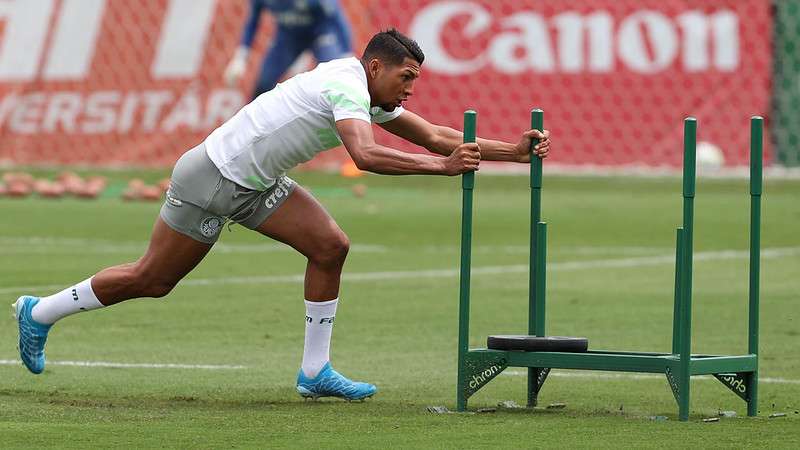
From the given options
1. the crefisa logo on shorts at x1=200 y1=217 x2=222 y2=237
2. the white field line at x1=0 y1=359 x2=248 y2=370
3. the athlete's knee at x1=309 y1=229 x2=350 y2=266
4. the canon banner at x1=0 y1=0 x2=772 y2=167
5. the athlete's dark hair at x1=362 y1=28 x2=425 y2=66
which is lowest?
the white field line at x1=0 y1=359 x2=248 y2=370

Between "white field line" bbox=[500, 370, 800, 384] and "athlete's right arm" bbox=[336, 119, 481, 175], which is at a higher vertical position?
"athlete's right arm" bbox=[336, 119, 481, 175]

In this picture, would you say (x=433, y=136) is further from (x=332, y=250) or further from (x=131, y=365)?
(x=131, y=365)

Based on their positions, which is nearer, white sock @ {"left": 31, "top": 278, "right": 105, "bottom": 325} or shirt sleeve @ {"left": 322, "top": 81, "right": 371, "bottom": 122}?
shirt sleeve @ {"left": 322, "top": 81, "right": 371, "bottom": 122}

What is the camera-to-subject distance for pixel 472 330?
37.4 feet

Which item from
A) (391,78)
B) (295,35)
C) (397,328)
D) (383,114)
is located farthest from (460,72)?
(391,78)

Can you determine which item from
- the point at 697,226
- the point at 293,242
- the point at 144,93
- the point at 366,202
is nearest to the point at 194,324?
the point at 293,242

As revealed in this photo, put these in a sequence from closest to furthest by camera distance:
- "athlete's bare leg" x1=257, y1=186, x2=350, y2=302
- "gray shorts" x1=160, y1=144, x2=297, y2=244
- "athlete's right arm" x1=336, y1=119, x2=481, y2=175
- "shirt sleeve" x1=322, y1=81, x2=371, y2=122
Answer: "athlete's right arm" x1=336, y1=119, x2=481, y2=175 → "shirt sleeve" x1=322, y1=81, x2=371, y2=122 → "gray shorts" x1=160, y1=144, x2=297, y2=244 → "athlete's bare leg" x1=257, y1=186, x2=350, y2=302

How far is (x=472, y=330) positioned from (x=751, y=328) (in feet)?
11.2

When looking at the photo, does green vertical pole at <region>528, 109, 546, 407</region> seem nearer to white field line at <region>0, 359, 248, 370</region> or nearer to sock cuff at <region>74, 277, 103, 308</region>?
white field line at <region>0, 359, 248, 370</region>

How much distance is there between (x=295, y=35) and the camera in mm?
23203

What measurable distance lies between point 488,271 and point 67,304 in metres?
6.56

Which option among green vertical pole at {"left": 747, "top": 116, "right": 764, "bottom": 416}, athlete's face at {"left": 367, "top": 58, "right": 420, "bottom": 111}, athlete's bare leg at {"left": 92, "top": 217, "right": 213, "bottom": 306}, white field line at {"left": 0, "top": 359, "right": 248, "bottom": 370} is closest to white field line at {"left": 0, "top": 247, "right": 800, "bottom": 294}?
white field line at {"left": 0, "top": 359, "right": 248, "bottom": 370}

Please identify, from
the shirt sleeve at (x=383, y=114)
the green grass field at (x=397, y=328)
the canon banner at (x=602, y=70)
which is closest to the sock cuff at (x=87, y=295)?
the green grass field at (x=397, y=328)

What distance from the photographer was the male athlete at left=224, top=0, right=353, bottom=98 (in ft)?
74.4
